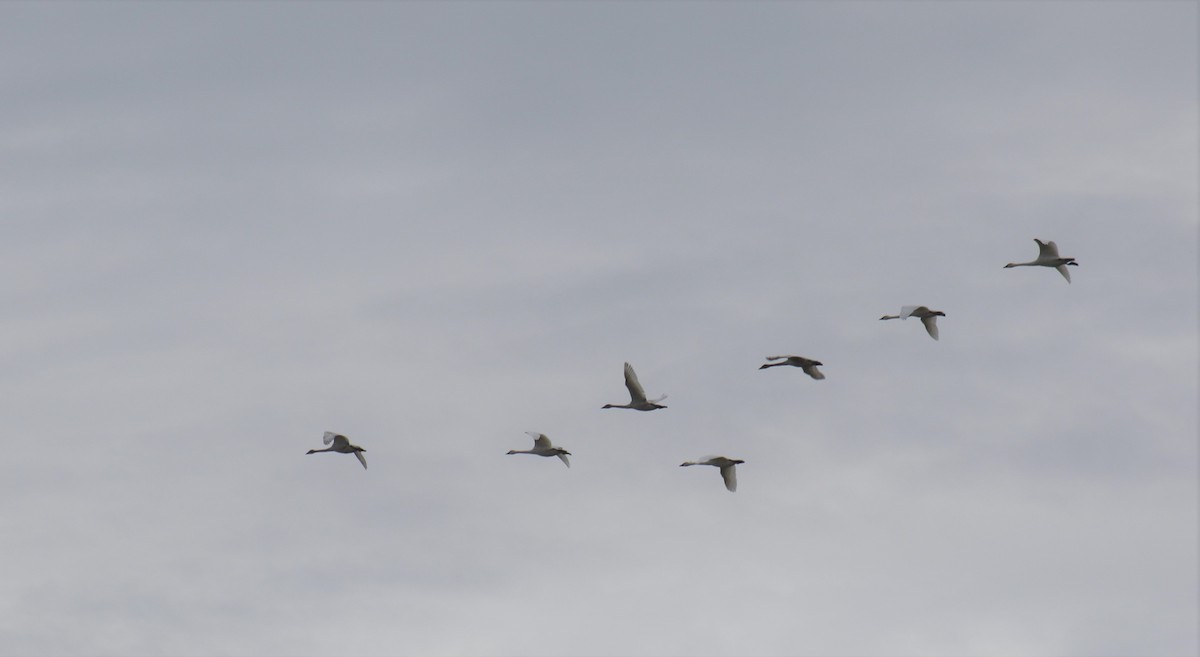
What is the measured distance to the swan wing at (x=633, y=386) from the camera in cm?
11312

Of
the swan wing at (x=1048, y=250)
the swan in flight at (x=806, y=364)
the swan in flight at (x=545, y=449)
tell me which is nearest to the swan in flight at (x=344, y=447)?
the swan in flight at (x=545, y=449)

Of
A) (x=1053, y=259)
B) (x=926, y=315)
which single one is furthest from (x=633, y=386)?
(x=1053, y=259)

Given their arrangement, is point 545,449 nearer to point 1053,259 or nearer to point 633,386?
point 633,386

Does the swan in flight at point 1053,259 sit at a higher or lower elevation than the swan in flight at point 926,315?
higher

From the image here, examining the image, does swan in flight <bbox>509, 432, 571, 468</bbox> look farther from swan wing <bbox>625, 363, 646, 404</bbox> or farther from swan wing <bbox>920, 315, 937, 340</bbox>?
swan wing <bbox>920, 315, 937, 340</bbox>

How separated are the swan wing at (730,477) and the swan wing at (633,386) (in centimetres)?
599

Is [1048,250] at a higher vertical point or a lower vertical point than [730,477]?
higher

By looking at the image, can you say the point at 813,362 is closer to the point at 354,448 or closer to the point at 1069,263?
the point at 1069,263

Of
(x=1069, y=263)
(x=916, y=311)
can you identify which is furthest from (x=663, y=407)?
(x=1069, y=263)

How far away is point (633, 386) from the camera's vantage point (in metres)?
113

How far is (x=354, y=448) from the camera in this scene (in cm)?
11706

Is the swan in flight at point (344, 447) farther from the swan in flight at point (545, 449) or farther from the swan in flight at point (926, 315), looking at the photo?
the swan in flight at point (926, 315)

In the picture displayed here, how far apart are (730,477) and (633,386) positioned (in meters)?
7.56

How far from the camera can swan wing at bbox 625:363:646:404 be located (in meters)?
113
